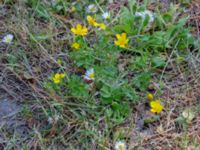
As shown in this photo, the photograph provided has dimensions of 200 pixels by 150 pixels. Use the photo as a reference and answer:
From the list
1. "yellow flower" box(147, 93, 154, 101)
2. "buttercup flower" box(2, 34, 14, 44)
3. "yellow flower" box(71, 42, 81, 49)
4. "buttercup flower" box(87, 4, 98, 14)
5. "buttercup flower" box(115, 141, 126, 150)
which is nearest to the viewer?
"buttercup flower" box(115, 141, 126, 150)

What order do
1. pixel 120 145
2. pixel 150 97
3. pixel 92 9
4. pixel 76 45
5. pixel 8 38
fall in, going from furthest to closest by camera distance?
pixel 92 9, pixel 8 38, pixel 76 45, pixel 150 97, pixel 120 145

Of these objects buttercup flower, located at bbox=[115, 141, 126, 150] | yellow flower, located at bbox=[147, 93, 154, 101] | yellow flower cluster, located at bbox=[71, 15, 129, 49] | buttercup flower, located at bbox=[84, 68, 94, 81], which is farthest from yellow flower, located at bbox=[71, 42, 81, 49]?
buttercup flower, located at bbox=[115, 141, 126, 150]

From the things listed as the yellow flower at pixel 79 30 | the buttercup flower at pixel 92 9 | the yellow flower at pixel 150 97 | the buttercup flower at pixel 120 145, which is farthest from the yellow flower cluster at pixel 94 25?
the buttercup flower at pixel 120 145

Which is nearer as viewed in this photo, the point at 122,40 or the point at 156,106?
the point at 156,106

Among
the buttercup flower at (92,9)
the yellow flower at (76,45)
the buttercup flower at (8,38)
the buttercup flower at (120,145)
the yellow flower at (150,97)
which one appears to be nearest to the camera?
the buttercup flower at (120,145)

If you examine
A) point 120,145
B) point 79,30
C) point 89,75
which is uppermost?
point 79,30

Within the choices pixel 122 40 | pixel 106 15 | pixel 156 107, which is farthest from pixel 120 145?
pixel 106 15

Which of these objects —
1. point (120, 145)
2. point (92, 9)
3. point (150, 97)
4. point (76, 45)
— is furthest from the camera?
point (92, 9)

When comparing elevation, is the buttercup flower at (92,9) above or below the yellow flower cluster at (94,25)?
above

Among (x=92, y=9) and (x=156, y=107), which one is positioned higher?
(x=92, y=9)

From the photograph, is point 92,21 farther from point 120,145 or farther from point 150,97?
point 120,145

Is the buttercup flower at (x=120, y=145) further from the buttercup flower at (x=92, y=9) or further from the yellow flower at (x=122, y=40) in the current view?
the buttercup flower at (x=92, y=9)

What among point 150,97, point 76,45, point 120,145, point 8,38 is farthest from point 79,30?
point 120,145

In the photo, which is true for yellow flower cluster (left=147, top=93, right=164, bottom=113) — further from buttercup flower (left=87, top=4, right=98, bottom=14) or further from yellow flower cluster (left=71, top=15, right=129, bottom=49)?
buttercup flower (left=87, top=4, right=98, bottom=14)
